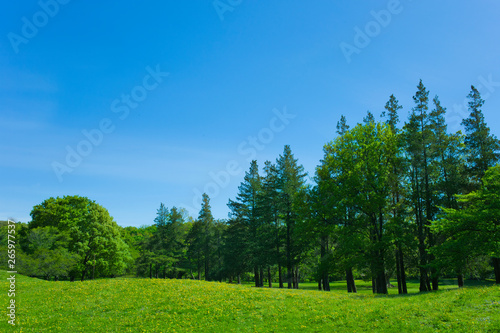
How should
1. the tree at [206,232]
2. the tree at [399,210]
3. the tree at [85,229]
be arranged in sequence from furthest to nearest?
the tree at [206,232] → the tree at [85,229] → the tree at [399,210]

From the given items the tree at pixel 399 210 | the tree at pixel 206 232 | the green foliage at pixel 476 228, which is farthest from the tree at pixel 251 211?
the green foliage at pixel 476 228

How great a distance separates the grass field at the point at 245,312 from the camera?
1497cm

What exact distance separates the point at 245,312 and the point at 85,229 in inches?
1738

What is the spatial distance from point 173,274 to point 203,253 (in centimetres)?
1224

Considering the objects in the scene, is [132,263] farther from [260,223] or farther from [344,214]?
[344,214]

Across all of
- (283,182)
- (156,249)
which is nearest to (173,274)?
(156,249)

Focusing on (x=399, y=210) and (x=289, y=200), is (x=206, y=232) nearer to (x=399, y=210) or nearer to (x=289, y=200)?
(x=289, y=200)

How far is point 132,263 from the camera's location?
6550cm

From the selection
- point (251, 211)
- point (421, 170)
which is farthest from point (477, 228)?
point (251, 211)

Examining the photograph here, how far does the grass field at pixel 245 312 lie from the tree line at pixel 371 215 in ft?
23.4

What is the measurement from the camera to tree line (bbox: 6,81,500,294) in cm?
2478

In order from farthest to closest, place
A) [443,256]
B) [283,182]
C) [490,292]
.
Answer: [283,182] < [443,256] < [490,292]

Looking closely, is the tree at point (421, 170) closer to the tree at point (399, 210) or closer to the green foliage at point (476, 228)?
the tree at point (399, 210)

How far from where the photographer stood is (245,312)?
757 inches
